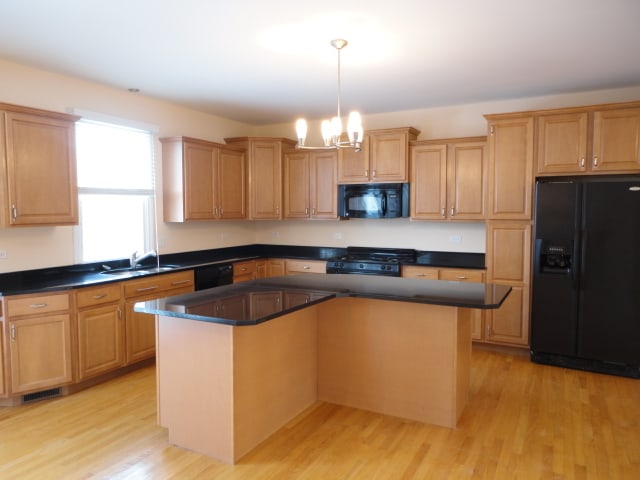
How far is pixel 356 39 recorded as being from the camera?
123 inches

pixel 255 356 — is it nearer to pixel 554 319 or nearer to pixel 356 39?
pixel 356 39

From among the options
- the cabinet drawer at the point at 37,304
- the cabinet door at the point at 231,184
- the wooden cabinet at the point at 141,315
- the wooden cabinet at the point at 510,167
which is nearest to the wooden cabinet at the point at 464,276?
the wooden cabinet at the point at 510,167

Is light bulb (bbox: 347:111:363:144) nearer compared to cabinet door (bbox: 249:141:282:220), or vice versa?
light bulb (bbox: 347:111:363:144)

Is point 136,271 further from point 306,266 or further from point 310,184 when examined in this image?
point 310,184

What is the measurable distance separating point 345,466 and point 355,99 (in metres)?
3.54

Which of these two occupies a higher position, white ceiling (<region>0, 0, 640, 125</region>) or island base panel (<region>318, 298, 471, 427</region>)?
white ceiling (<region>0, 0, 640, 125</region>)

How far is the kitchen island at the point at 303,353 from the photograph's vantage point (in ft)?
8.43

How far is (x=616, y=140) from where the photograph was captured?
399cm

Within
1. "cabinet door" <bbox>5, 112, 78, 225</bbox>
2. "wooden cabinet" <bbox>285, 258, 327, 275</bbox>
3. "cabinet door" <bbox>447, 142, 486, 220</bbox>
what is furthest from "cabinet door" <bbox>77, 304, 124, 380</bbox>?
"cabinet door" <bbox>447, 142, 486, 220</bbox>

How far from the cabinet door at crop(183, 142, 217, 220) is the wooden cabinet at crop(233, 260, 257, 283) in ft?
2.11

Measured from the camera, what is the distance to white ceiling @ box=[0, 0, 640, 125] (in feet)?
8.78

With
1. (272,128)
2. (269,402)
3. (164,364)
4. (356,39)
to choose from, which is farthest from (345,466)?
(272,128)

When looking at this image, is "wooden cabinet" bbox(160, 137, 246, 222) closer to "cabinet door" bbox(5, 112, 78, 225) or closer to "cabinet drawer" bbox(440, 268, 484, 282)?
"cabinet door" bbox(5, 112, 78, 225)

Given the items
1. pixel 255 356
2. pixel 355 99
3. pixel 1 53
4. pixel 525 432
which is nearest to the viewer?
pixel 255 356
